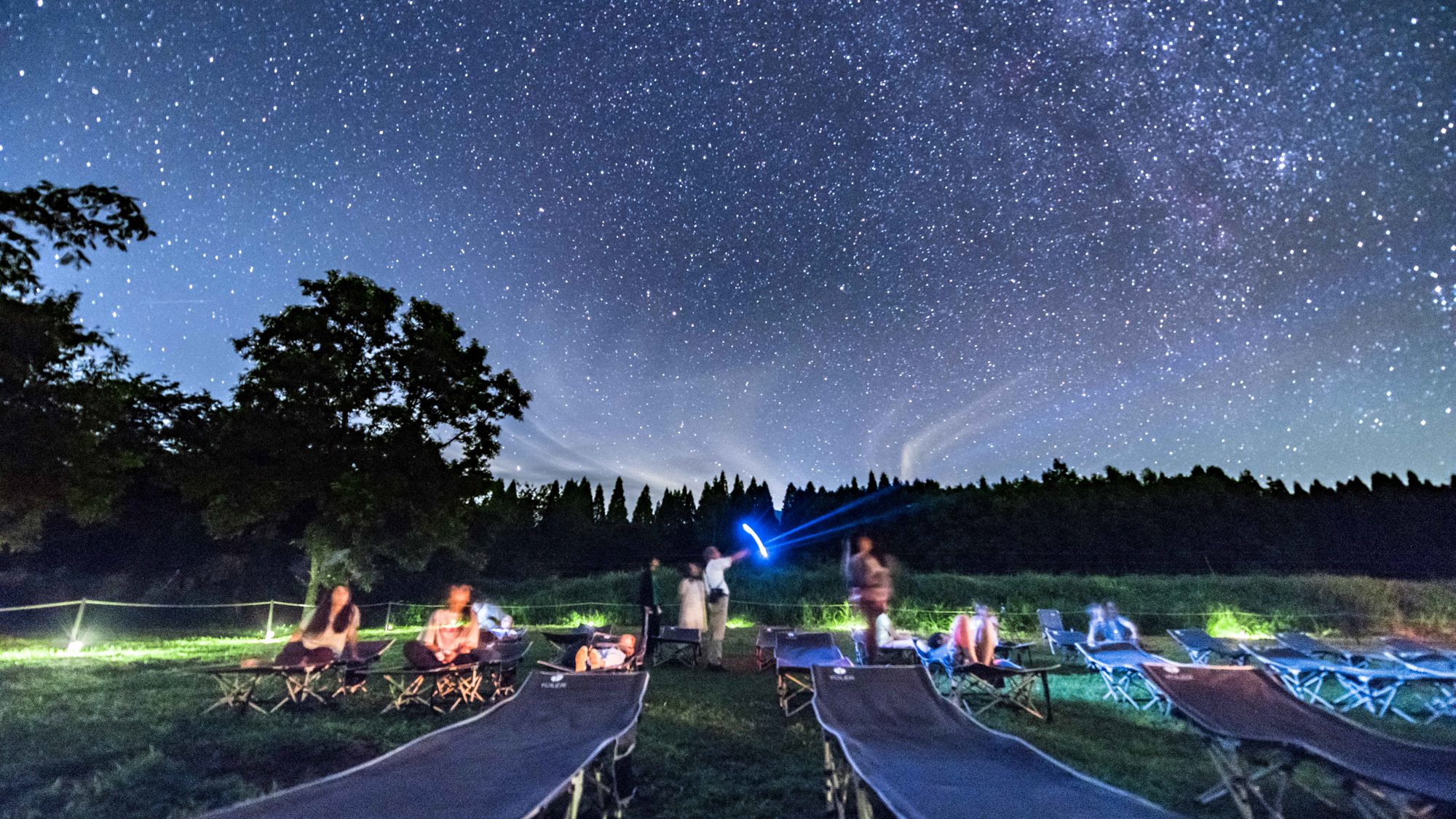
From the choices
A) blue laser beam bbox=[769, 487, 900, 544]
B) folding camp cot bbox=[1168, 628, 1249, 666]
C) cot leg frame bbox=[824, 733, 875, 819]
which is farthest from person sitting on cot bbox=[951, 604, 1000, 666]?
blue laser beam bbox=[769, 487, 900, 544]

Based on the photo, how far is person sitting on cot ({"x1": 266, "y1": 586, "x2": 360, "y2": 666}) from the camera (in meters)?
7.09

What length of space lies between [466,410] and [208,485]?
A: 697 cm

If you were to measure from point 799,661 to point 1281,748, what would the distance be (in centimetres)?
548

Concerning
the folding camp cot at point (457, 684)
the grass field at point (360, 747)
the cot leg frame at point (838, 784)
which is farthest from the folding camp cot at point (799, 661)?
the folding camp cot at point (457, 684)

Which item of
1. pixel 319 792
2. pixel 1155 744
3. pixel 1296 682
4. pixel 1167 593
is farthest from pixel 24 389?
pixel 1167 593

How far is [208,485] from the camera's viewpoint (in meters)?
18.0

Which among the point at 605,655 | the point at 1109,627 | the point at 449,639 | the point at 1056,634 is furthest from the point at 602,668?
the point at 1109,627

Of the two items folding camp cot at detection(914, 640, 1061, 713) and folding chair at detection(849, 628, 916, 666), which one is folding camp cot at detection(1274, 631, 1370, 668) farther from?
folding chair at detection(849, 628, 916, 666)

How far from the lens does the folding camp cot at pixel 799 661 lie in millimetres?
7277

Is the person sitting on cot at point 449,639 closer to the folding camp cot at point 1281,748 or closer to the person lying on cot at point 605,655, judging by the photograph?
the person lying on cot at point 605,655

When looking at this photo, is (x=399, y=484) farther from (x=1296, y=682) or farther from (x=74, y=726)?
(x=1296, y=682)

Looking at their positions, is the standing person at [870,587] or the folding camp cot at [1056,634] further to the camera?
the folding camp cot at [1056,634]

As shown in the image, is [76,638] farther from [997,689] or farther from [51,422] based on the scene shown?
[997,689]

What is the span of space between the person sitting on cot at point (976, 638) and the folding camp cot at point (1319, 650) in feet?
17.0
